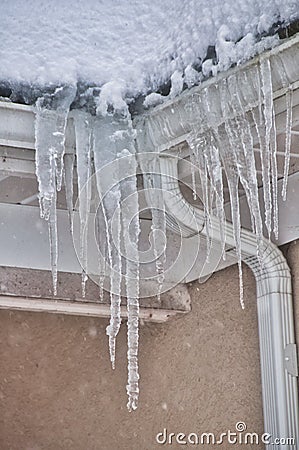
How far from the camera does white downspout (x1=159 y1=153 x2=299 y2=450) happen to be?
4.21 metres

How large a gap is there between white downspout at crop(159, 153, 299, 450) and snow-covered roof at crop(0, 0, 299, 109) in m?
0.97

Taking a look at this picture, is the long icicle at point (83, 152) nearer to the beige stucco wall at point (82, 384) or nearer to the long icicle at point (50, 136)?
the long icicle at point (50, 136)

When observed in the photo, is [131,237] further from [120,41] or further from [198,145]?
[120,41]

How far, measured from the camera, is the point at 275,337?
4.30 m

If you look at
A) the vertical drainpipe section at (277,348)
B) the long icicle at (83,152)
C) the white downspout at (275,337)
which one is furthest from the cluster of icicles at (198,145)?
the vertical drainpipe section at (277,348)

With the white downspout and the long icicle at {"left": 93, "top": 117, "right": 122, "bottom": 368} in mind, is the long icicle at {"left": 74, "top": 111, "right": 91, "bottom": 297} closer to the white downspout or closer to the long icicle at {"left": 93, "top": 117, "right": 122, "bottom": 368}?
the long icicle at {"left": 93, "top": 117, "right": 122, "bottom": 368}

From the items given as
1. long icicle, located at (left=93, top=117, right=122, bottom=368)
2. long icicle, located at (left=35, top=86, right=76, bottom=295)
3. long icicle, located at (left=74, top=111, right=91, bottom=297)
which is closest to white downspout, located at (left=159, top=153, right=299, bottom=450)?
long icicle, located at (left=93, top=117, right=122, bottom=368)

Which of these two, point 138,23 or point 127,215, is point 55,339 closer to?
point 127,215

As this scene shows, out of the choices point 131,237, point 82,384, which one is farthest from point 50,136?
point 82,384

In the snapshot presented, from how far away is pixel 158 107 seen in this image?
11.2 feet

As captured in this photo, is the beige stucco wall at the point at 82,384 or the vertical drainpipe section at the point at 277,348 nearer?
the vertical drainpipe section at the point at 277,348

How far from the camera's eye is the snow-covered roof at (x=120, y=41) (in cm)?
308

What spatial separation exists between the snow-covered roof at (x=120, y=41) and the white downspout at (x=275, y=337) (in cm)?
97

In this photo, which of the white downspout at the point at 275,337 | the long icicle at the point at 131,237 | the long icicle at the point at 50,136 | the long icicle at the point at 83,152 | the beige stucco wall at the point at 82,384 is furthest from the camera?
the beige stucco wall at the point at 82,384
